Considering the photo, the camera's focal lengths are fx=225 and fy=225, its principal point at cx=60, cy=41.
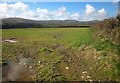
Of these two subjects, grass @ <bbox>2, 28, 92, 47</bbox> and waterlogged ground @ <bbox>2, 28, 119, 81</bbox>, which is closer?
waterlogged ground @ <bbox>2, 28, 119, 81</bbox>

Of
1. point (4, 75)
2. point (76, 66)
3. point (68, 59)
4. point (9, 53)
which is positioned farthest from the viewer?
point (9, 53)

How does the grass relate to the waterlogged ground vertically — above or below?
above

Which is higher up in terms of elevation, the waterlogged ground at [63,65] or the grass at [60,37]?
the grass at [60,37]

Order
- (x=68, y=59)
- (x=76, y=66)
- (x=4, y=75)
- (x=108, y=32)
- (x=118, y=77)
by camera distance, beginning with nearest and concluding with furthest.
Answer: (x=118, y=77)
(x=4, y=75)
(x=76, y=66)
(x=68, y=59)
(x=108, y=32)

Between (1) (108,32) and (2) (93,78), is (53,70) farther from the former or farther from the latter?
(1) (108,32)

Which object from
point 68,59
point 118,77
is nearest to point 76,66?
point 68,59

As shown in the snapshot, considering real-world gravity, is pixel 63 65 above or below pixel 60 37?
below

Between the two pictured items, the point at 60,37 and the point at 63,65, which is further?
the point at 60,37

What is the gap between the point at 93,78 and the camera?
513 inches

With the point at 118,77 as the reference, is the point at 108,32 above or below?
above

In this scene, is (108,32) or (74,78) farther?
(108,32)

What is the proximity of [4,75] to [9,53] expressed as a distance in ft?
19.5

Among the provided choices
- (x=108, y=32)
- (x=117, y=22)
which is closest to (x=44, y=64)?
(x=108, y=32)

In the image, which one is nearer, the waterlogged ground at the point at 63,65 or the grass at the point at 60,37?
the waterlogged ground at the point at 63,65
